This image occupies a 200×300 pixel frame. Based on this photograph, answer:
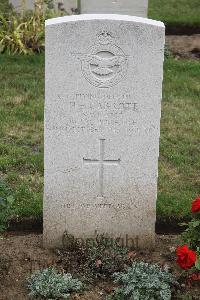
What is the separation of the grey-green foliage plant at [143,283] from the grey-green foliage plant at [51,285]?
0.28 metres

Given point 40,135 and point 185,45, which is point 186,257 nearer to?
point 40,135

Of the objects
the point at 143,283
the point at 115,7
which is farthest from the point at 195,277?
the point at 115,7

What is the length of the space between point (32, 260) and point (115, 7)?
7.14 metres

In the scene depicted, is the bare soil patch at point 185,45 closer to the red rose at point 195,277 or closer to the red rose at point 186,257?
the red rose at point 195,277

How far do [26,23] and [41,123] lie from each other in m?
3.33

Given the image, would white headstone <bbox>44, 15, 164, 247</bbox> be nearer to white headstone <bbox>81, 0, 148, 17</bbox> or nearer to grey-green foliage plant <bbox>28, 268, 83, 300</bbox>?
grey-green foliage plant <bbox>28, 268, 83, 300</bbox>

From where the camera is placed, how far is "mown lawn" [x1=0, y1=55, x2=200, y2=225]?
611cm

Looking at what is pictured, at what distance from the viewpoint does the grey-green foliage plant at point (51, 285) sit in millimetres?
4672

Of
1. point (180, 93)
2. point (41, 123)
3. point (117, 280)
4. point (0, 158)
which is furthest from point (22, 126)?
point (117, 280)

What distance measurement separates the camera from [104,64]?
487 cm

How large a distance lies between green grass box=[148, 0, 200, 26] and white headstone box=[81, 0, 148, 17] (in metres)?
1.95

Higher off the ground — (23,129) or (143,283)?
(23,129)

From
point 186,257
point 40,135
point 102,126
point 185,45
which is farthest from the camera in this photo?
point 185,45

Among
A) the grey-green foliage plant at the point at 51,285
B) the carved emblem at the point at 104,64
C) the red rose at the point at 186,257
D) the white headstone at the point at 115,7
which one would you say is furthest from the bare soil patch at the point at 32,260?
the white headstone at the point at 115,7
